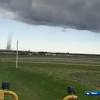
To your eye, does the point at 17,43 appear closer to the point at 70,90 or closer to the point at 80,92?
the point at 80,92

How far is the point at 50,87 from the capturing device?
60.0 ft

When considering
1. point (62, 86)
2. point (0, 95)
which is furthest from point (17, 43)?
point (0, 95)

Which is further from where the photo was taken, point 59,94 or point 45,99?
point 59,94

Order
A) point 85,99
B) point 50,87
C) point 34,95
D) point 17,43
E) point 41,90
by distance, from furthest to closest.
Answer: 1. point 17,43
2. point 50,87
3. point 41,90
4. point 34,95
5. point 85,99

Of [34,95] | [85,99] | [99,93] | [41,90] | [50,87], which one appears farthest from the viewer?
[50,87]

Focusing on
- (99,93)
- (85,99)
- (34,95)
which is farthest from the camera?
(34,95)

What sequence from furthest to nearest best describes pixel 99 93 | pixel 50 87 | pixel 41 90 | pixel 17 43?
pixel 17 43
pixel 50 87
pixel 41 90
pixel 99 93

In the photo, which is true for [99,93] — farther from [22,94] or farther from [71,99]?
[22,94]

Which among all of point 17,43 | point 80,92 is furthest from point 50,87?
point 17,43

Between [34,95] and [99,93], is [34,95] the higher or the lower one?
the lower one

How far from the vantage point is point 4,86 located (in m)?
5.94

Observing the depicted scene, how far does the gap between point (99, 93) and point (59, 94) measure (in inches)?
388

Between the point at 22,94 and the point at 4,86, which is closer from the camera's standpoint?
the point at 4,86

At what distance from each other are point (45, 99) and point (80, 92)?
6.68ft
